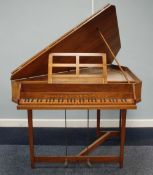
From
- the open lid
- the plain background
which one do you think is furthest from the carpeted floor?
the plain background

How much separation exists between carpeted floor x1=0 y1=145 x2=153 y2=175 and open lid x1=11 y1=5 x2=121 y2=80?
88 cm

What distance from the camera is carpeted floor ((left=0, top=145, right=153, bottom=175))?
112 inches

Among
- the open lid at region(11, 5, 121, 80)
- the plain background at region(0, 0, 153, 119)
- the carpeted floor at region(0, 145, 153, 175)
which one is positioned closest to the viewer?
the open lid at region(11, 5, 121, 80)

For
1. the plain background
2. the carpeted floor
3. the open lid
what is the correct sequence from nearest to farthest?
1. the open lid
2. the carpeted floor
3. the plain background

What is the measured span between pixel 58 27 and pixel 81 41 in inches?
43.0

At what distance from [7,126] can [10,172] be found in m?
1.33

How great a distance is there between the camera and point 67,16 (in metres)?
3.77

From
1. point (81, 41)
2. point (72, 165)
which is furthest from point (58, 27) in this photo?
point (72, 165)

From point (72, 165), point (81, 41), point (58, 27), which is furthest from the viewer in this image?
point (58, 27)

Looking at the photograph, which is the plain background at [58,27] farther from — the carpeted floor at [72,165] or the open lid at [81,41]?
the carpeted floor at [72,165]

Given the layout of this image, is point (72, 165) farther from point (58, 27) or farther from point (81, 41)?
point (58, 27)

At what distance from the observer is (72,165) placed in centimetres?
298

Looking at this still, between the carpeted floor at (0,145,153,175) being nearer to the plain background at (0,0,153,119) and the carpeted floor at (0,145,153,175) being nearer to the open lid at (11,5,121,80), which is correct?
the open lid at (11,5,121,80)

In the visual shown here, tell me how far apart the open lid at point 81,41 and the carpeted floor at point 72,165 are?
88 cm
